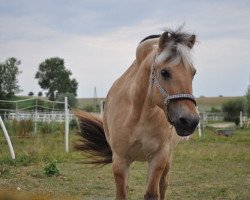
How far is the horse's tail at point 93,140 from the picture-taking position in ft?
22.5

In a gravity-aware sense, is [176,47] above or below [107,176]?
above

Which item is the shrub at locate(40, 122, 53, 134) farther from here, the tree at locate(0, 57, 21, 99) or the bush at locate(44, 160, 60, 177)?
the tree at locate(0, 57, 21, 99)

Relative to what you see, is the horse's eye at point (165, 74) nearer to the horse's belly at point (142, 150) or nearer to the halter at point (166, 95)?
the halter at point (166, 95)

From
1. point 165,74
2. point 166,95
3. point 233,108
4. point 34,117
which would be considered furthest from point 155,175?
point 233,108

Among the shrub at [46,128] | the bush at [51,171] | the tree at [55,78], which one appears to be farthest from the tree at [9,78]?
the bush at [51,171]

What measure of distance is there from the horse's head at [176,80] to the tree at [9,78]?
50.9 meters

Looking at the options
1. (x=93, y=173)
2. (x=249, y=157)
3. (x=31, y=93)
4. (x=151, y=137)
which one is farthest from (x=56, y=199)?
(x=31, y=93)

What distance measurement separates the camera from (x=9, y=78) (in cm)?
5741

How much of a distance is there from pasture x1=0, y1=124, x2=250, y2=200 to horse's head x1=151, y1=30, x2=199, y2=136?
2.13 metres

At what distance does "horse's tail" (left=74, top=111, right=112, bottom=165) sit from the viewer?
686cm

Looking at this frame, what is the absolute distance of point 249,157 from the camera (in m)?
13.2

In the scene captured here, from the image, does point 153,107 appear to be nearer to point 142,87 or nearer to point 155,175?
point 142,87

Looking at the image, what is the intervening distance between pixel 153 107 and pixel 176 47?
2.79 feet

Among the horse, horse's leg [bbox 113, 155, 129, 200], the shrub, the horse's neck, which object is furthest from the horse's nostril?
the shrub
